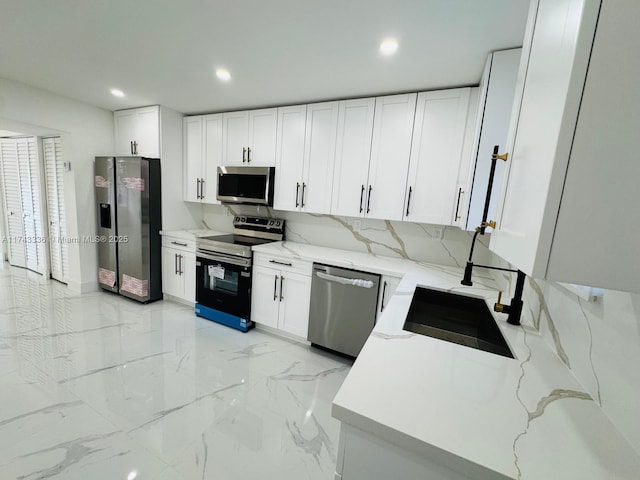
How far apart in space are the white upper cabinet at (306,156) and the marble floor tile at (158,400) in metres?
1.47

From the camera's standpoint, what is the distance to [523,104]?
793mm

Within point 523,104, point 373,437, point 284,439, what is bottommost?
point 284,439

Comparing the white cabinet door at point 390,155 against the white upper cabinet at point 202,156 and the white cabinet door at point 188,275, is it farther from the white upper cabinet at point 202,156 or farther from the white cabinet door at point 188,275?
the white cabinet door at point 188,275

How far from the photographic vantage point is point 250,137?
122 inches

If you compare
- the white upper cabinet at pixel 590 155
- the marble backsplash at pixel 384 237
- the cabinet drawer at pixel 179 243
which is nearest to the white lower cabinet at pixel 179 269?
the cabinet drawer at pixel 179 243

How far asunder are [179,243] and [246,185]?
1.11 metres

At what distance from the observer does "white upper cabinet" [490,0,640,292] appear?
49 centimetres

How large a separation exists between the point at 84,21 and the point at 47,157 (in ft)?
10.1

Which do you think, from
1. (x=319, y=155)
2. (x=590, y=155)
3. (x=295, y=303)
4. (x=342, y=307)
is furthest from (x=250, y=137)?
(x=590, y=155)

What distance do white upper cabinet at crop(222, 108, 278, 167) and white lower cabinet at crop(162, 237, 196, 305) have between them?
1144 millimetres

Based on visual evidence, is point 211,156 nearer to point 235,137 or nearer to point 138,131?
point 235,137

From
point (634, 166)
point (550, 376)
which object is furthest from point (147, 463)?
point (634, 166)

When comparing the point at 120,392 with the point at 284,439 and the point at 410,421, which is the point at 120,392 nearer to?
the point at 284,439

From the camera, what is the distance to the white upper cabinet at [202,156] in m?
3.33
